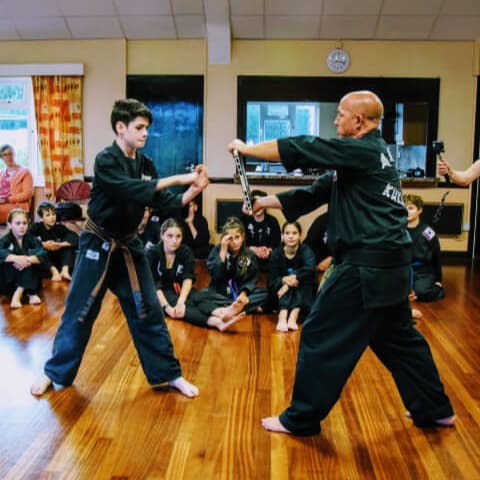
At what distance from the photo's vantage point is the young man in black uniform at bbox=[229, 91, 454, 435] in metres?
2.14

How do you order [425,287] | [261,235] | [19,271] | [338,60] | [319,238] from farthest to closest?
[338,60] < [261,235] < [319,238] < [425,287] < [19,271]

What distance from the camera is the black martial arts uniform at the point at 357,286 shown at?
7.05 feet

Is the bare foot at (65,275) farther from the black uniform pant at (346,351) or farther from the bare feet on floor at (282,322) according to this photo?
the black uniform pant at (346,351)

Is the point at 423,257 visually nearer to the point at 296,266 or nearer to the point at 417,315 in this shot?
the point at 417,315

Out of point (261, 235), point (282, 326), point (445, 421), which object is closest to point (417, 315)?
point (282, 326)

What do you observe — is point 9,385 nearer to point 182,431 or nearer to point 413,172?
point 182,431

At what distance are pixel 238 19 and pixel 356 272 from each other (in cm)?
476

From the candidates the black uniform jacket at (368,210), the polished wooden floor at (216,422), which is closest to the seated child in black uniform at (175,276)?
the polished wooden floor at (216,422)

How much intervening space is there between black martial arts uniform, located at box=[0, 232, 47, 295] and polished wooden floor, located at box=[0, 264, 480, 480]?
887 millimetres

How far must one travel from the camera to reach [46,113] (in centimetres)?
689

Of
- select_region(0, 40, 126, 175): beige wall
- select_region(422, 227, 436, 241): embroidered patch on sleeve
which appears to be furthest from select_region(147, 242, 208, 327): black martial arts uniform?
select_region(0, 40, 126, 175): beige wall

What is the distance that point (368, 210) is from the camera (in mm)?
2188

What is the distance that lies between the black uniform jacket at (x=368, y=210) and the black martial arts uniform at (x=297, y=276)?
185 cm

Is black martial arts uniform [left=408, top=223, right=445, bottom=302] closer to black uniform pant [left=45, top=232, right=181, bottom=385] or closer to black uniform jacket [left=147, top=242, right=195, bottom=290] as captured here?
black uniform jacket [left=147, top=242, right=195, bottom=290]
